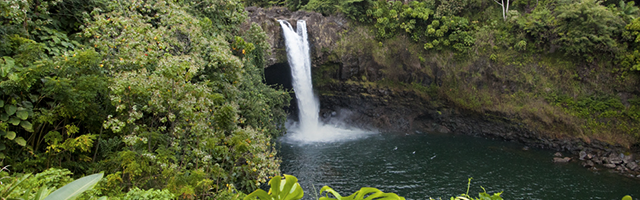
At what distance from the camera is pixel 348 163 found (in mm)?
13820

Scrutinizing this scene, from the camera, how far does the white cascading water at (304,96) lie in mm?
18384

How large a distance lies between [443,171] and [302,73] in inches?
386

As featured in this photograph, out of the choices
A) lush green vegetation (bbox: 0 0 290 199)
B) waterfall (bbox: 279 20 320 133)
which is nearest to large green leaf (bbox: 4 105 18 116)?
lush green vegetation (bbox: 0 0 290 199)

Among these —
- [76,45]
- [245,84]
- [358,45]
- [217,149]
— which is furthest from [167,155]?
[358,45]

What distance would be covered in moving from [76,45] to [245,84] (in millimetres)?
4046

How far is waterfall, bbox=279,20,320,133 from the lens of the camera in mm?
18469

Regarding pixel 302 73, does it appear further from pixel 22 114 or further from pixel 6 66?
pixel 6 66

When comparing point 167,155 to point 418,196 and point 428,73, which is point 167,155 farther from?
point 428,73

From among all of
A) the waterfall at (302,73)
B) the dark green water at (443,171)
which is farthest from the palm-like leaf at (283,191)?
the waterfall at (302,73)

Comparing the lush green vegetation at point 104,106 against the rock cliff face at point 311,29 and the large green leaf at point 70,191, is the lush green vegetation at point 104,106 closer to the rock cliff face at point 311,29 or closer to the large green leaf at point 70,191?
the large green leaf at point 70,191

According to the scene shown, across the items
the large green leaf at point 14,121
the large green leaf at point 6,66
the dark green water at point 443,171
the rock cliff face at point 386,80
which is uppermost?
the large green leaf at point 6,66

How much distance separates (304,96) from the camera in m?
20.1

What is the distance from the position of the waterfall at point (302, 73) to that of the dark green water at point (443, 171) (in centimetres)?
373

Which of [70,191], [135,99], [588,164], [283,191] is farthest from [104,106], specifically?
[588,164]
